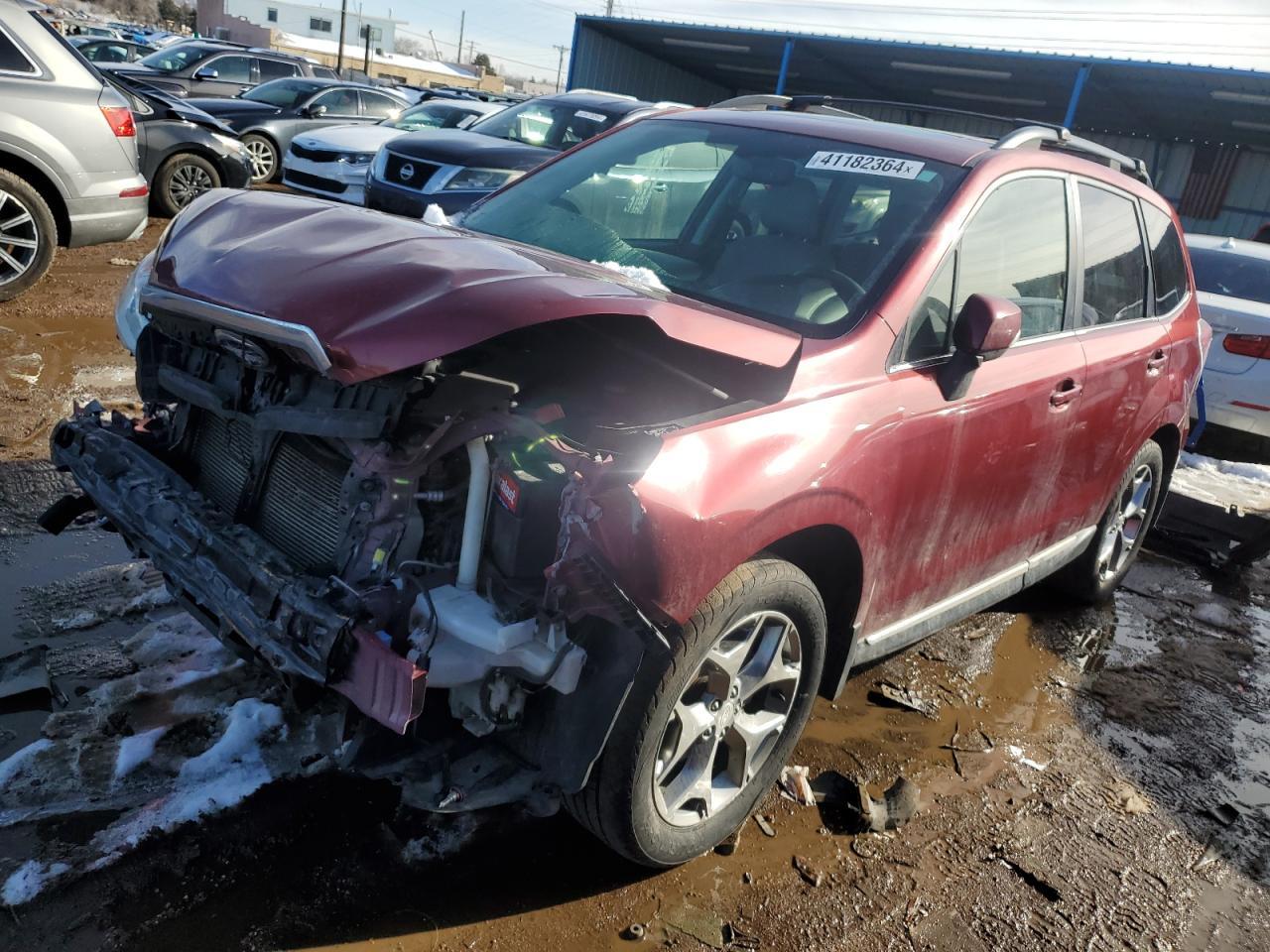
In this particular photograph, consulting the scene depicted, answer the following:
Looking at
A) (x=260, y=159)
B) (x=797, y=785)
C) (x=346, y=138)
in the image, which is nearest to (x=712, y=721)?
(x=797, y=785)

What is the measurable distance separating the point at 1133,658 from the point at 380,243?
3.97m

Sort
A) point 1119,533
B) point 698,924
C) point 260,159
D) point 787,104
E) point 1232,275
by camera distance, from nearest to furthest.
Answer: point 698,924
point 787,104
point 1119,533
point 1232,275
point 260,159

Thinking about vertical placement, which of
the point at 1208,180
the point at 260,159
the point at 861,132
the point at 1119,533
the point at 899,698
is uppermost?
the point at 861,132

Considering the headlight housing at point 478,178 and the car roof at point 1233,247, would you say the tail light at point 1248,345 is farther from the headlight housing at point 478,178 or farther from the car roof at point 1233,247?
the headlight housing at point 478,178

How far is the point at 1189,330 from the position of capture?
4820 mm

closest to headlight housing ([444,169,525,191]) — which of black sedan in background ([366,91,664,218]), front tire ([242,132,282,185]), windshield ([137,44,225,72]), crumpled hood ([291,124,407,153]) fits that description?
black sedan in background ([366,91,664,218])

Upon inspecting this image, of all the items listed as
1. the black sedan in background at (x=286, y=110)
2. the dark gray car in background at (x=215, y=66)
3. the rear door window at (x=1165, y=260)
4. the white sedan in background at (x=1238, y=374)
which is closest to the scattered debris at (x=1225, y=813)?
the rear door window at (x=1165, y=260)

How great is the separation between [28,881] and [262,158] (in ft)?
41.1

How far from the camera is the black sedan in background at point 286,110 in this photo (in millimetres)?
13047

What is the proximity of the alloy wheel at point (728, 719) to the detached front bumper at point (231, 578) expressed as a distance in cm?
78

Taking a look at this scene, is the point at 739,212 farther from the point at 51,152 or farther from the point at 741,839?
the point at 51,152

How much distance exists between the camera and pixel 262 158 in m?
13.3

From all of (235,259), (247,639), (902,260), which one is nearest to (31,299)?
(235,259)

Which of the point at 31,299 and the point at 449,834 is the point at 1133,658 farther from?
the point at 31,299
